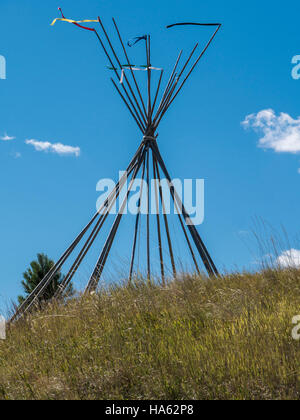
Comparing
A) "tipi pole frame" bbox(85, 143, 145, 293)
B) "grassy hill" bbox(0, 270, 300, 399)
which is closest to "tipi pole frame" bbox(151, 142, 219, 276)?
"tipi pole frame" bbox(85, 143, 145, 293)

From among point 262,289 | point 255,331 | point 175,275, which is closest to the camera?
point 255,331

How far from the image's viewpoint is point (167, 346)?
9.89 feet

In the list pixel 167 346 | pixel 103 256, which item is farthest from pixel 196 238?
pixel 167 346

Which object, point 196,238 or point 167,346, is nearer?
point 167,346

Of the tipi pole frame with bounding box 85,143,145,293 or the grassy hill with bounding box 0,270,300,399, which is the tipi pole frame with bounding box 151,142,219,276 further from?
the grassy hill with bounding box 0,270,300,399

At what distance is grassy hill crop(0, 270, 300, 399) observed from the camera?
8.57ft

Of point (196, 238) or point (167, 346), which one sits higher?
point (196, 238)

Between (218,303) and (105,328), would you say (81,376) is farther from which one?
(218,303)

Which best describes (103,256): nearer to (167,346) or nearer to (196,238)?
(196,238)

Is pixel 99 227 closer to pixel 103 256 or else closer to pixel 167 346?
pixel 103 256

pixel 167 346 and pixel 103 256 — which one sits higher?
pixel 103 256
